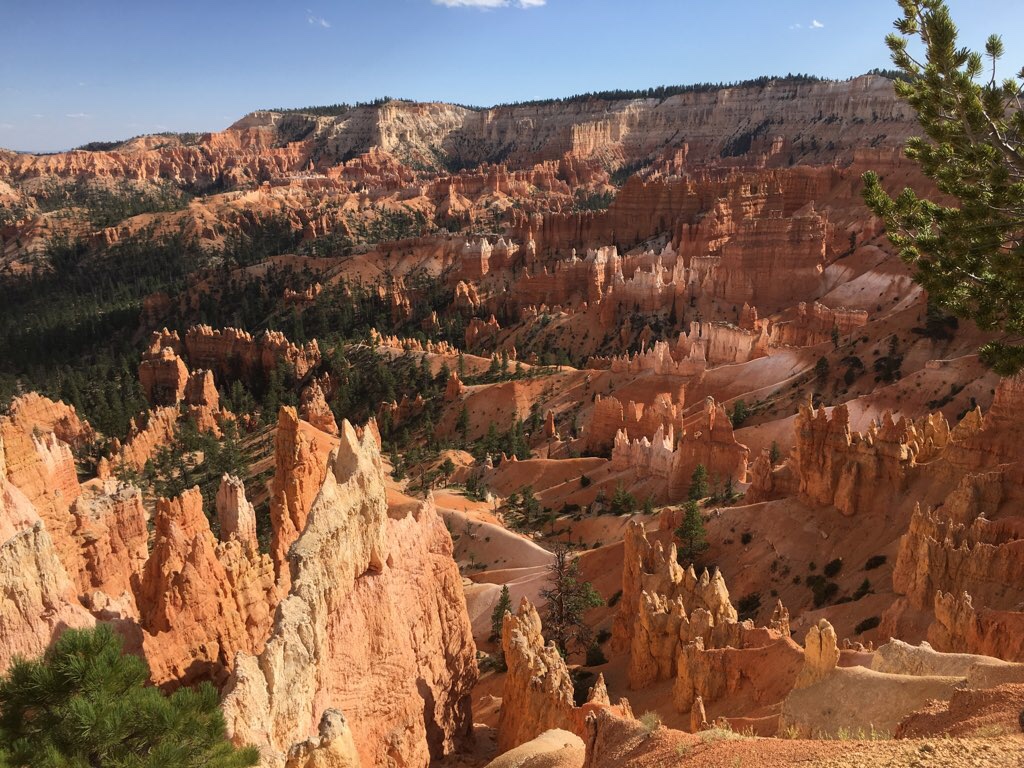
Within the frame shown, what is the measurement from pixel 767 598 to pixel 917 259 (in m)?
17.2

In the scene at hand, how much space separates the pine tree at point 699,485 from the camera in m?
39.3

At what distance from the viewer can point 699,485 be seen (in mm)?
39469

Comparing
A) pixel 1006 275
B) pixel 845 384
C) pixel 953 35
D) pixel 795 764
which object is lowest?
pixel 845 384

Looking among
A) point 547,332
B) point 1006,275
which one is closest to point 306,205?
point 547,332

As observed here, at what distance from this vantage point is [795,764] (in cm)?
921

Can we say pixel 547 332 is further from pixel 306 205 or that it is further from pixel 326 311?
pixel 306 205

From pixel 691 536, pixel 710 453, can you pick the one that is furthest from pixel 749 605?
pixel 710 453

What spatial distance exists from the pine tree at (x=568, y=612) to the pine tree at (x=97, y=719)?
17510 millimetres

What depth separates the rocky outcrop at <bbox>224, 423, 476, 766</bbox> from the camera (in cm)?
1220

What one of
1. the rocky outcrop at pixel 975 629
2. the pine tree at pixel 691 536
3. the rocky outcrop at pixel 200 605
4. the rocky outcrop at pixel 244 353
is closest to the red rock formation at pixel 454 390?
the rocky outcrop at pixel 244 353

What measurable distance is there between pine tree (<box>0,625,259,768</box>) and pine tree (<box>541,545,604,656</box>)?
17510 mm

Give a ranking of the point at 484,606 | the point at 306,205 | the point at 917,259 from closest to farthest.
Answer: the point at 917,259
the point at 484,606
the point at 306,205

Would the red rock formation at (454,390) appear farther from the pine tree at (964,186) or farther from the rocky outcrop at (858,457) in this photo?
the pine tree at (964,186)

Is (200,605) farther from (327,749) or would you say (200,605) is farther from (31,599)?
(327,749)
